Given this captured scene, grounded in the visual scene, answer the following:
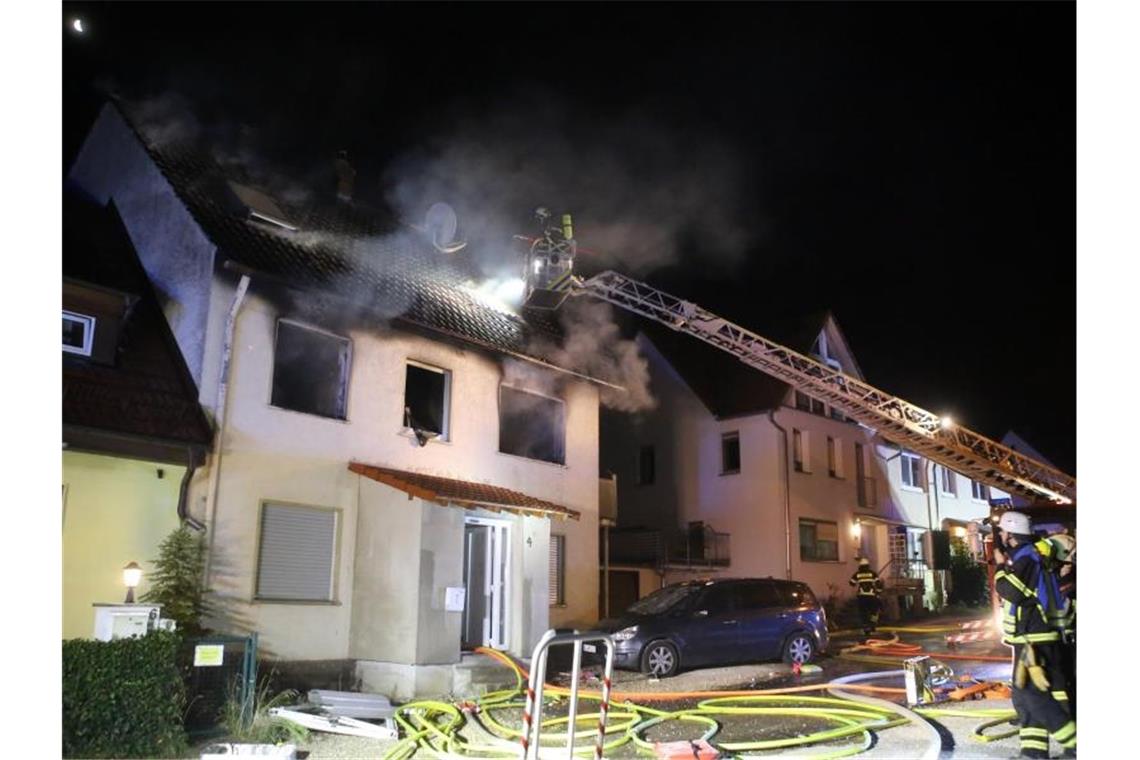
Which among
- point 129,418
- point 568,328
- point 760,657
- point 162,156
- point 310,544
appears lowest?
point 760,657

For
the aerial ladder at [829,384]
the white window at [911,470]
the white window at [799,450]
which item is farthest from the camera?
the white window at [911,470]

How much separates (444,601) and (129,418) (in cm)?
414

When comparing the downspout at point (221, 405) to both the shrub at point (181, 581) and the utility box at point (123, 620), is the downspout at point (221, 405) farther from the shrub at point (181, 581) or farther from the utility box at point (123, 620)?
the utility box at point (123, 620)

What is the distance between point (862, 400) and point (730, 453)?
6.70m

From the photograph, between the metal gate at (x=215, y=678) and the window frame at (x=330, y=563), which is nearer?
the metal gate at (x=215, y=678)

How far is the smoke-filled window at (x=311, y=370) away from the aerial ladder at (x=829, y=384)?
3.56 meters

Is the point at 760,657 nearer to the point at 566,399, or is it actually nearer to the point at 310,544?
the point at 566,399

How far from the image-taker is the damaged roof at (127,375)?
9047 mm

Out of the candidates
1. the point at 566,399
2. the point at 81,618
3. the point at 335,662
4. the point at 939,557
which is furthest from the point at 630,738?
the point at 939,557

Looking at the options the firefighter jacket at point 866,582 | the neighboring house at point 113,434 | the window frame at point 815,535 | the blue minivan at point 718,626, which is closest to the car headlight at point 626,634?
the blue minivan at point 718,626

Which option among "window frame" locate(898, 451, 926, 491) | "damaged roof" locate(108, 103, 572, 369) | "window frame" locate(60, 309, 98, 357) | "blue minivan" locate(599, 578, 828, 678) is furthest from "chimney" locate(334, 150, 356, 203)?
"window frame" locate(898, 451, 926, 491)

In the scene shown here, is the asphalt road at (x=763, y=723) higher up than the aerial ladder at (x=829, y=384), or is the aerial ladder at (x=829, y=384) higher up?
the aerial ladder at (x=829, y=384)
